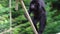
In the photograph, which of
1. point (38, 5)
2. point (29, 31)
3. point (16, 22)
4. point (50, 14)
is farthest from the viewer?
point (50, 14)

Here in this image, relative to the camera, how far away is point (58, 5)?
6.25m

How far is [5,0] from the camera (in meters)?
5.11

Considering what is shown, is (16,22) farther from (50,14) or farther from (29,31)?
(50,14)

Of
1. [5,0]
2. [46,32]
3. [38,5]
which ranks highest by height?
[38,5]

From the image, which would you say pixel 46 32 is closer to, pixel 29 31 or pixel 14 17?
pixel 29 31

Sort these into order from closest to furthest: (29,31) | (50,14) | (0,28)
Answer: (0,28)
(29,31)
(50,14)

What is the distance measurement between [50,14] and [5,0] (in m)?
1.02

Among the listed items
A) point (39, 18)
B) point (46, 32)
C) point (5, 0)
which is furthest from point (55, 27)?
point (39, 18)

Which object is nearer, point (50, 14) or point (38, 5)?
point (38, 5)

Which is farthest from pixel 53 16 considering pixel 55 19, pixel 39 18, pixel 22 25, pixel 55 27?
pixel 39 18

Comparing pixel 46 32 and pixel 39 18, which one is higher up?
pixel 39 18

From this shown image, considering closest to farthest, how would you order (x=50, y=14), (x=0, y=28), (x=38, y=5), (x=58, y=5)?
(x=38, y=5) < (x=0, y=28) < (x=50, y=14) < (x=58, y=5)

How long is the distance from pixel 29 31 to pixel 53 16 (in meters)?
1.21

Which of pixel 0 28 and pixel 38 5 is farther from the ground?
pixel 38 5
